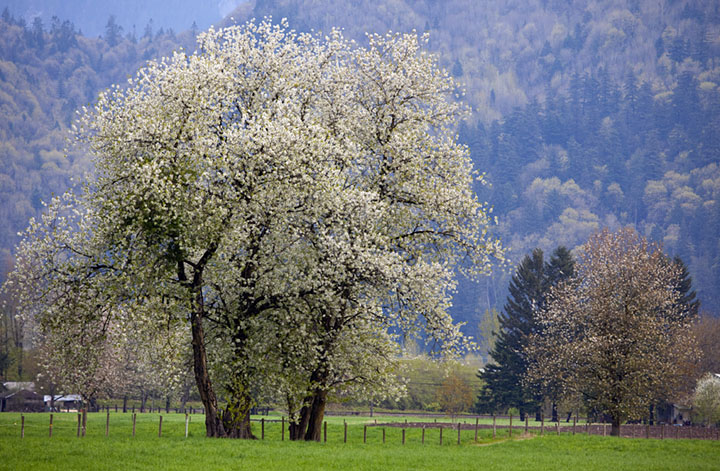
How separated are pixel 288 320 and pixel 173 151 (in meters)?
8.94

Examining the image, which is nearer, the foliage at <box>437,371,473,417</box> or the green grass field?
the green grass field

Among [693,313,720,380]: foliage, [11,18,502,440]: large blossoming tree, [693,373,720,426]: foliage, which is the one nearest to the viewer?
[11,18,502,440]: large blossoming tree

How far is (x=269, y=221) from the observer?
1319 inches

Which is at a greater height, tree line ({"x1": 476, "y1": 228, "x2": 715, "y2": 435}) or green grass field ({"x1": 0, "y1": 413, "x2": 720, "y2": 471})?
tree line ({"x1": 476, "y1": 228, "x2": 715, "y2": 435})

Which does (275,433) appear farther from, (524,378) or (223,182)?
(524,378)

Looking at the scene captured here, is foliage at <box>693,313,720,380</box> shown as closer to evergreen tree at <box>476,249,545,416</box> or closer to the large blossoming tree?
evergreen tree at <box>476,249,545,416</box>

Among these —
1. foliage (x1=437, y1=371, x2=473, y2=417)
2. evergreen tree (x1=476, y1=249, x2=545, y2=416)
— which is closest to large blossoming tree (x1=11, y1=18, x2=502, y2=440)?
evergreen tree (x1=476, y1=249, x2=545, y2=416)

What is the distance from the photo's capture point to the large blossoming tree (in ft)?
106

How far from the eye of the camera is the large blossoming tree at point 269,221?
32.2m

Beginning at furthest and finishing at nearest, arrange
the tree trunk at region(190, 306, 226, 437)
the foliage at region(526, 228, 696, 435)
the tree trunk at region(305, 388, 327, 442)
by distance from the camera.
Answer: the foliage at region(526, 228, 696, 435)
the tree trunk at region(305, 388, 327, 442)
the tree trunk at region(190, 306, 226, 437)

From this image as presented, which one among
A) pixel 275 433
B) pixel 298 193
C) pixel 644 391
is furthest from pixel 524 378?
pixel 298 193

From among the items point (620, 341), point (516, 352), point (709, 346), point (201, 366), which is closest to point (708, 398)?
point (516, 352)

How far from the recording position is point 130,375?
297 feet

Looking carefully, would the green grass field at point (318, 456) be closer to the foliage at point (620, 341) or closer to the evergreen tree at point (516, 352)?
the foliage at point (620, 341)
